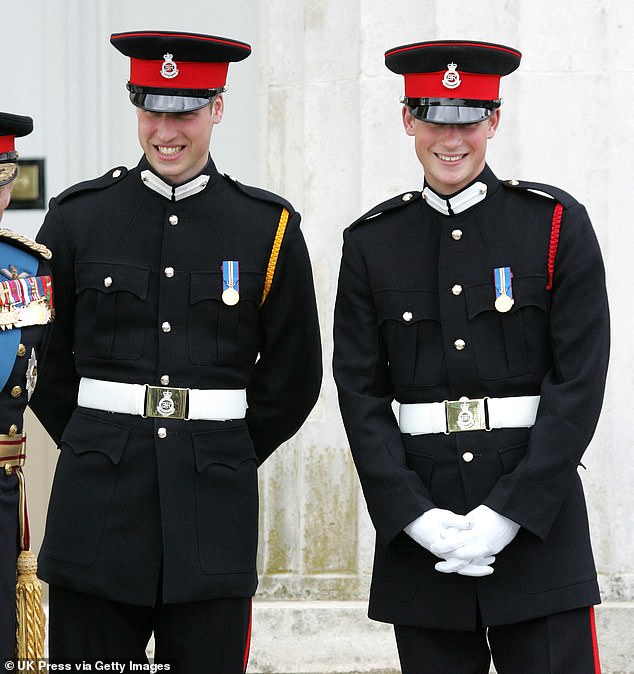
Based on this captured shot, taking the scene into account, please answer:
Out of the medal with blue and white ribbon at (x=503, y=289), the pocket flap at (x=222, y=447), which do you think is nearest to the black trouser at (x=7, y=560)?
the pocket flap at (x=222, y=447)

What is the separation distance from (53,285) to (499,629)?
1.35 m

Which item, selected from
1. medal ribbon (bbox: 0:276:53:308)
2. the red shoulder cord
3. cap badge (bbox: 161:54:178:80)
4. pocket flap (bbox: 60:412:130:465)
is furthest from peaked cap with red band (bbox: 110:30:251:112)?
the red shoulder cord

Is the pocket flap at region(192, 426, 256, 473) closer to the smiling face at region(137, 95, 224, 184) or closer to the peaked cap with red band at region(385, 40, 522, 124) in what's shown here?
the smiling face at region(137, 95, 224, 184)

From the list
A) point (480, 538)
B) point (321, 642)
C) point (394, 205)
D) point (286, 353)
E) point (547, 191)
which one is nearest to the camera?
point (480, 538)

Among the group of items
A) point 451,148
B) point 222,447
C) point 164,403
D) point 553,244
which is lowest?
point 222,447

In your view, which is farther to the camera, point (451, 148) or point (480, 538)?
point (451, 148)

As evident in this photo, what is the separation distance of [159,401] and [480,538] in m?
0.82

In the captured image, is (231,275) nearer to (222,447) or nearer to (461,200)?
(222,447)

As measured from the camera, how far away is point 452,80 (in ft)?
11.3

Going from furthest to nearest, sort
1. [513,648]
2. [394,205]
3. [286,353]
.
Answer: [286,353]
[394,205]
[513,648]

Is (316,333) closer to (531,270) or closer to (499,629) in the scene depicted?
(531,270)

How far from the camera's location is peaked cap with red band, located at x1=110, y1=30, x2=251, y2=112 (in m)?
3.54

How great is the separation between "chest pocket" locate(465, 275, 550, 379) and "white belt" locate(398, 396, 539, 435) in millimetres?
63

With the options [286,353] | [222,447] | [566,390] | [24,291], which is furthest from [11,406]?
[566,390]
